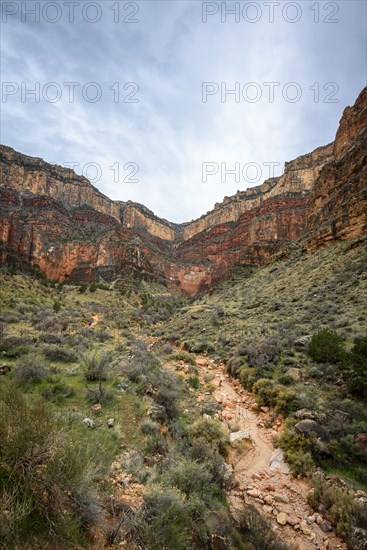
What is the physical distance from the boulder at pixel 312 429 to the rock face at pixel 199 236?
22912mm

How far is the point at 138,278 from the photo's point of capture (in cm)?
5841

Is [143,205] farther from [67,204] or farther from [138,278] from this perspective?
[138,278]

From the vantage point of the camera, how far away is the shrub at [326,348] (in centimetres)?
959

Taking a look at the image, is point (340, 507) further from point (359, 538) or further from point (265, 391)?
point (265, 391)

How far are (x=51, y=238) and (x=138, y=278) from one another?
2276 cm

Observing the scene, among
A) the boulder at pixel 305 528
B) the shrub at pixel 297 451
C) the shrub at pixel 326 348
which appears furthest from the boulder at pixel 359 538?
the shrub at pixel 326 348

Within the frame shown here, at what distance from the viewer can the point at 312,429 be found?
21.1 ft

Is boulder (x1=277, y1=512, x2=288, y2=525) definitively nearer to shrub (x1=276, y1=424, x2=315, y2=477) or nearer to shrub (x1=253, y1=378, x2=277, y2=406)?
shrub (x1=276, y1=424, x2=315, y2=477)

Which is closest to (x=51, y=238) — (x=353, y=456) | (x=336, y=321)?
(x=336, y=321)

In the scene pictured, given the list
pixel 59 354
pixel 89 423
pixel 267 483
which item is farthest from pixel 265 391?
pixel 59 354

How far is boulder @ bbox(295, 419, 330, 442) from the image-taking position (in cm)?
629

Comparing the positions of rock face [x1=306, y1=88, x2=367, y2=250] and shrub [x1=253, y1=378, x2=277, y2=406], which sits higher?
rock face [x1=306, y1=88, x2=367, y2=250]

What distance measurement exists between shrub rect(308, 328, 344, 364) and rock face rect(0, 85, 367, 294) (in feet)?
60.2

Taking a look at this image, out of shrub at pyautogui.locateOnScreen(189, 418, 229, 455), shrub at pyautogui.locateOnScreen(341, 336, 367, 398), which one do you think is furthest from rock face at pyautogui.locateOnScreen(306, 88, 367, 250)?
shrub at pyautogui.locateOnScreen(189, 418, 229, 455)
